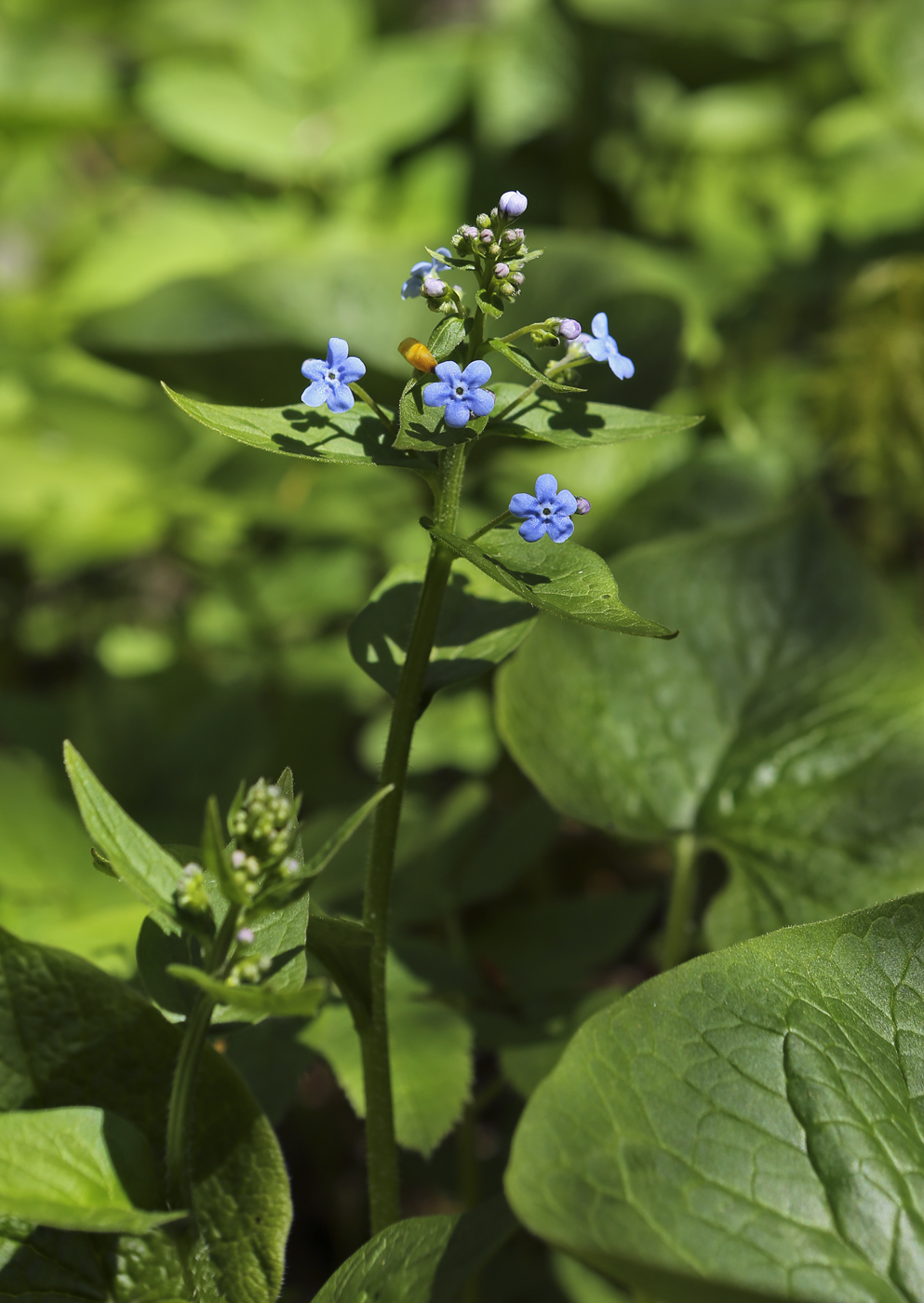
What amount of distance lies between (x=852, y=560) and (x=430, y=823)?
0.71m

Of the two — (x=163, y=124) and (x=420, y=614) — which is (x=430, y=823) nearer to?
(x=420, y=614)

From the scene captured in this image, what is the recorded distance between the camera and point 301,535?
249 centimetres

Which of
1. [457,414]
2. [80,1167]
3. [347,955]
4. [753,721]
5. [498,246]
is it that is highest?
[498,246]

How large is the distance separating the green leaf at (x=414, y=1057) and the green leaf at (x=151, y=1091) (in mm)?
198

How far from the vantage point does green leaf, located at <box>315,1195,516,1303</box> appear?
0.78m

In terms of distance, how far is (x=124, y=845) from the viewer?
29.4 inches

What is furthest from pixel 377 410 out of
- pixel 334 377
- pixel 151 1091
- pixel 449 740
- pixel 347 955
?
pixel 449 740

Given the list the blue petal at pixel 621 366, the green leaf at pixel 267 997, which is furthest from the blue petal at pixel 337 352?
the green leaf at pixel 267 997

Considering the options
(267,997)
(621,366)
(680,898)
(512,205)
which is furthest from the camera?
(680,898)

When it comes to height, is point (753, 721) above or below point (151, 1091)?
above

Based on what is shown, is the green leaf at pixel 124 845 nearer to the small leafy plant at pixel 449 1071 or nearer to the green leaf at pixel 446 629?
the small leafy plant at pixel 449 1071

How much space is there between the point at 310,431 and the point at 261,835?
12.0 inches

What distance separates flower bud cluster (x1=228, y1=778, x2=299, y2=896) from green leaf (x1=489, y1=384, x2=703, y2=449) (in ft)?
1.07

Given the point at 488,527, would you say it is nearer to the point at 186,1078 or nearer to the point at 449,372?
the point at 449,372
